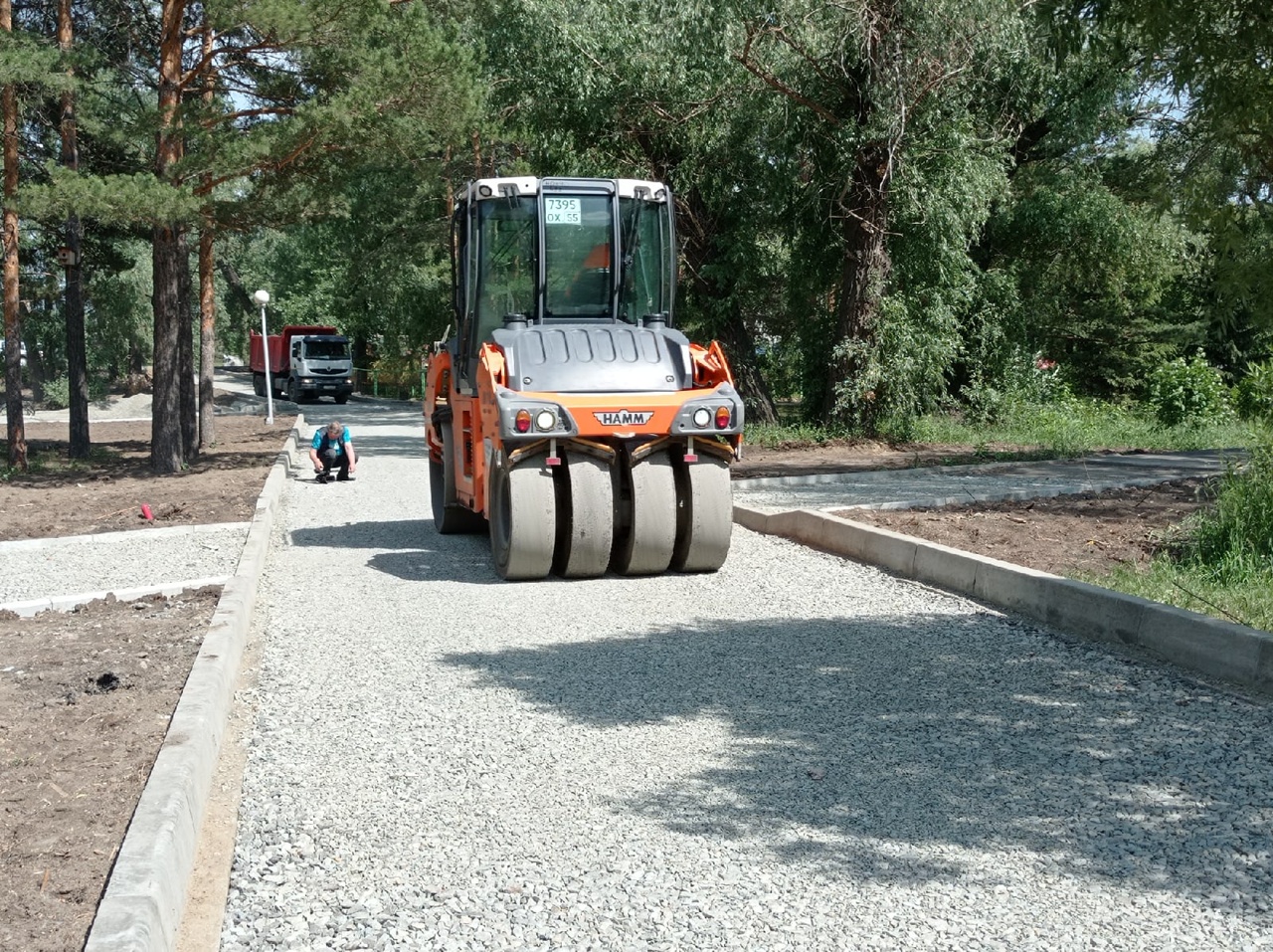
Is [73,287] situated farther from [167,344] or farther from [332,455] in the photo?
[332,455]

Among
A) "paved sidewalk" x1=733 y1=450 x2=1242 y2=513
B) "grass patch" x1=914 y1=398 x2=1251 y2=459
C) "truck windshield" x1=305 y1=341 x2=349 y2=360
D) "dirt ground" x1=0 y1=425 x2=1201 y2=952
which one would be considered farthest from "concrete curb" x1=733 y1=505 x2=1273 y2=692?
"truck windshield" x1=305 y1=341 x2=349 y2=360

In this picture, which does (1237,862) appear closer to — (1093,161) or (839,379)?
(839,379)

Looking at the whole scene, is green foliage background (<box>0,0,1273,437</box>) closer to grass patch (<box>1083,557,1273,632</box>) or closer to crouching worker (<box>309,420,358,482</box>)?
crouching worker (<box>309,420,358,482</box>)

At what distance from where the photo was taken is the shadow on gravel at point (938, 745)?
4.54 metres

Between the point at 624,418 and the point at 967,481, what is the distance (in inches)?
268

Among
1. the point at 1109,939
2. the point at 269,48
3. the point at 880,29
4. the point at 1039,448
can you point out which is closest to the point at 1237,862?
the point at 1109,939

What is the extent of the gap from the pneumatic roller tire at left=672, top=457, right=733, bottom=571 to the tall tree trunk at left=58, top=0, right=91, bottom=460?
14.2 metres

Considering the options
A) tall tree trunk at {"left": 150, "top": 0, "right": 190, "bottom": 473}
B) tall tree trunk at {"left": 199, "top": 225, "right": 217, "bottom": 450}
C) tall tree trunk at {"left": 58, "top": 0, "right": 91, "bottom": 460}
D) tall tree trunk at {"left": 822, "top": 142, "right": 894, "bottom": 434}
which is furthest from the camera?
tall tree trunk at {"left": 199, "top": 225, "right": 217, "bottom": 450}

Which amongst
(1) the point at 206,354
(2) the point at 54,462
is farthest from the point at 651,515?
(1) the point at 206,354

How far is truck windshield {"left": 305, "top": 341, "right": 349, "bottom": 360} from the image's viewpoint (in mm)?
51688

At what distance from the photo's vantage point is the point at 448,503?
1245 centimetres

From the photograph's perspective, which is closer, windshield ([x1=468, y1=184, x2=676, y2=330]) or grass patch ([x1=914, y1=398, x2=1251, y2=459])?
windshield ([x1=468, y1=184, x2=676, y2=330])

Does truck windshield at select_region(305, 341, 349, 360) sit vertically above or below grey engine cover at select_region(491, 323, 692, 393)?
above

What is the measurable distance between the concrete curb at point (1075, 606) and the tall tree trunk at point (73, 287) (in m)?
15.2
